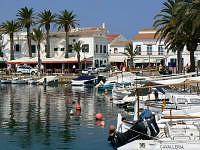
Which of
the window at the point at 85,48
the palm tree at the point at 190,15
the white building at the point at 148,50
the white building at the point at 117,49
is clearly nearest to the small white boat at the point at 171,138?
the palm tree at the point at 190,15

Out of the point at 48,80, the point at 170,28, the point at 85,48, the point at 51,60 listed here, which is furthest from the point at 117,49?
the point at 170,28

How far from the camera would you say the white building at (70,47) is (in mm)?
125375

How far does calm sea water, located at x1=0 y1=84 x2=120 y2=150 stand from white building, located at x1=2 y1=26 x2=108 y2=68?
57.2 m

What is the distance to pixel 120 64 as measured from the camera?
449 feet

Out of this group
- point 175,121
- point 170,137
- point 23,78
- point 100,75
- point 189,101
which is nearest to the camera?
point 170,137

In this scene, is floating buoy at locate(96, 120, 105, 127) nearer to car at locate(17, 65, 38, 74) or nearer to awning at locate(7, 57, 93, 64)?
car at locate(17, 65, 38, 74)

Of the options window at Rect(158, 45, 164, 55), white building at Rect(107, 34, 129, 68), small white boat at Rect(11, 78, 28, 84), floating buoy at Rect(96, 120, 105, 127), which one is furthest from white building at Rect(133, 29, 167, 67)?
floating buoy at Rect(96, 120, 105, 127)

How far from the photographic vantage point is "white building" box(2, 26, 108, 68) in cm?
12538

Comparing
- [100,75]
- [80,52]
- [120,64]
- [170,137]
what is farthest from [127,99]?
[120,64]

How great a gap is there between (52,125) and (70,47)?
84.9 meters

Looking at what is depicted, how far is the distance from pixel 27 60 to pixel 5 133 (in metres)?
86.7

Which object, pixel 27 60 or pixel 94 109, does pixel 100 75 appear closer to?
pixel 27 60

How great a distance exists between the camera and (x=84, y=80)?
335 ft

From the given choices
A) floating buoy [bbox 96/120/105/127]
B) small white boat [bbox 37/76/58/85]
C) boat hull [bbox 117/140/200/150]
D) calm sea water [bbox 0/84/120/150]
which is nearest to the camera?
boat hull [bbox 117/140/200/150]
